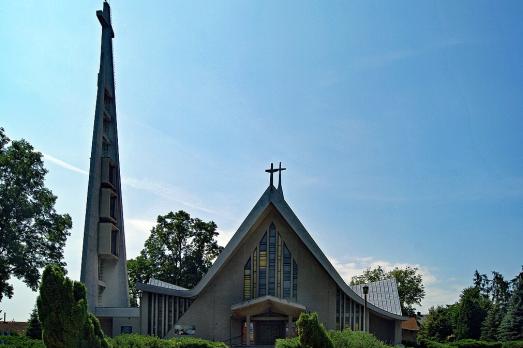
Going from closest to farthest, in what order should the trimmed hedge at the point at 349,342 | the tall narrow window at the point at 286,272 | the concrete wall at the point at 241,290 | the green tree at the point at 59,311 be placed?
the green tree at the point at 59,311 < the trimmed hedge at the point at 349,342 < the concrete wall at the point at 241,290 < the tall narrow window at the point at 286,272

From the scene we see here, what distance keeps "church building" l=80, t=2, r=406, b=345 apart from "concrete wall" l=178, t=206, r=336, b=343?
5 centimetres

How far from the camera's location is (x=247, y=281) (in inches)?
1109

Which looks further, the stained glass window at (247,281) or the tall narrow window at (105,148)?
the tall narrow window at (105,148)

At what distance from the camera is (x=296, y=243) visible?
28469mm

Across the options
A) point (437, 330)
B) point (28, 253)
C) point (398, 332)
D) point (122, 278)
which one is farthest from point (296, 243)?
point (437, 330)

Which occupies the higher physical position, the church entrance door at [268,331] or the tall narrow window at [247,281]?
the tall narrow window at [247,281]

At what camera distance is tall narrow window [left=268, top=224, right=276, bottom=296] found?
28.1m

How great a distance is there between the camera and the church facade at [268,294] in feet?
88.8

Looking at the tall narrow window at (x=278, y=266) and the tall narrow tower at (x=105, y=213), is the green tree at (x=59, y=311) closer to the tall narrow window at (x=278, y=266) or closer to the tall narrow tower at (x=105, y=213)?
the tall narrow tower at (x=105, y=213)

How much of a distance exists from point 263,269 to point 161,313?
5.57 metres

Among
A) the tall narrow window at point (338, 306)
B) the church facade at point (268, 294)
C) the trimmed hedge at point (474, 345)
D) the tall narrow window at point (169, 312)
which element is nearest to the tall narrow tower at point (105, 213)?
the tall narrow window at point (169, 312)

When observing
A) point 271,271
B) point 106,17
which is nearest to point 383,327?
point 271,271

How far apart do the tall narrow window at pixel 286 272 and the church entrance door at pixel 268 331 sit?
59.0 inches

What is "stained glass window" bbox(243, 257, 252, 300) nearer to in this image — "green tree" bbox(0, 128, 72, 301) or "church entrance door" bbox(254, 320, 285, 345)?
"church entrance door" bbox(254, 320, 285, 345)
